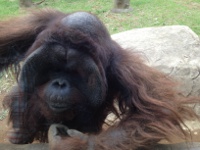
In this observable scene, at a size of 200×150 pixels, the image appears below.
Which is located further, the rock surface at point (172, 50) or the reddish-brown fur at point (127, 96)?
the rock surface at point (172, 50)

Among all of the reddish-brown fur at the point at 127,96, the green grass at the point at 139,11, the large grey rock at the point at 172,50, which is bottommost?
the green grass at the point at 139,11

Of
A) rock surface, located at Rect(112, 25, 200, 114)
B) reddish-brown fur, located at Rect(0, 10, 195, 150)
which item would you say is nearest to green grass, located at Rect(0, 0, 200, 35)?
rock surface, located at Rect(112, 25, 200, 114)

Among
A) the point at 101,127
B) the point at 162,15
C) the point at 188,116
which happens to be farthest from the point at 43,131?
the point at 162,15

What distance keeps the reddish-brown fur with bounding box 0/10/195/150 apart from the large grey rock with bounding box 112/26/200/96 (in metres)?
1.15

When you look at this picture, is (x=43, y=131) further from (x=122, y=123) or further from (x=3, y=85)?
(x=3, y=85)

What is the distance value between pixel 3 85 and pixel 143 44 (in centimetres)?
173

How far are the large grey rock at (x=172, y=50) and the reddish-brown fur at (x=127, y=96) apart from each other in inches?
45.1

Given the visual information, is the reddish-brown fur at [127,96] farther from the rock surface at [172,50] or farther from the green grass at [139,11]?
the green grass at [139,11]

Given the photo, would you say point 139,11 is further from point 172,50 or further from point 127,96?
point 127,96

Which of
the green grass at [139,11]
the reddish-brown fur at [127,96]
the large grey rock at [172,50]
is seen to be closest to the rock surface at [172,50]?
the large grey rock at [172,50]

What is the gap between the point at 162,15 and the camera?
21.9 ft

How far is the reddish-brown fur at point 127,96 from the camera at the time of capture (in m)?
1.97

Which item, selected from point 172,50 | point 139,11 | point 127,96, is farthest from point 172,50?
point 139,11

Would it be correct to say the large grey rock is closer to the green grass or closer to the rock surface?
the rock surface
